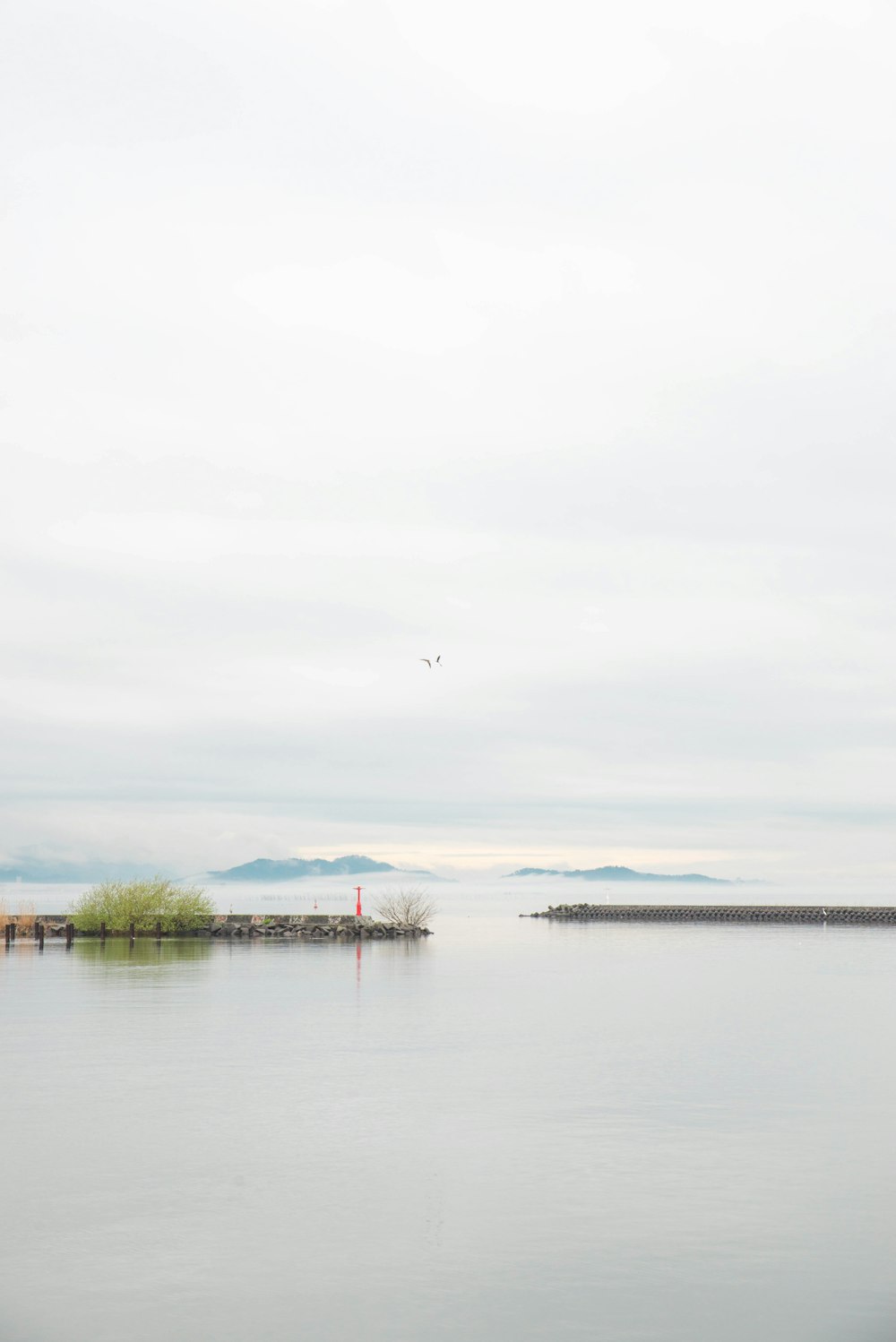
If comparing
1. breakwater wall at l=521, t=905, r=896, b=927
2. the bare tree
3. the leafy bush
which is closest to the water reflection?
the leafy bush

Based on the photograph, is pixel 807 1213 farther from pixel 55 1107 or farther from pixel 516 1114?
pixel 55 1107

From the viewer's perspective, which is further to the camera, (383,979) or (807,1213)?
(383,979)

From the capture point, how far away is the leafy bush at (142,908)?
86562mm

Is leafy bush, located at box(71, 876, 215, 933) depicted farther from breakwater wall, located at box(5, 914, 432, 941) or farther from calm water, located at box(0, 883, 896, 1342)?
calm water, located at box(0, 883, 896, 1342)

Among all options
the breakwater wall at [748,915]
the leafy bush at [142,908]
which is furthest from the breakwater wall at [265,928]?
the breakwater wall at [748,915]

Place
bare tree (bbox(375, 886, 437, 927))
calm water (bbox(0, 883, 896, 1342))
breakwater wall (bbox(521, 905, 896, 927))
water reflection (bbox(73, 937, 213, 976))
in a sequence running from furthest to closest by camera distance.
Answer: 1. breakwater wall (bbox(521, 905, 896, 927))
2. bare tree (bbox(375, 886, 437, 927))
3. water reflection (bbox(73, 937, 213, 976))
4. calm water (bbox(0, 883, 896, 1342))

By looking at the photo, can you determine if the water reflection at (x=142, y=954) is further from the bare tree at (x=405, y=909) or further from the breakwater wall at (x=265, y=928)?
the bare tree at (x=405, y=909)

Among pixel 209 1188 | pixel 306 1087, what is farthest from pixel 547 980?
pixel 209 1188

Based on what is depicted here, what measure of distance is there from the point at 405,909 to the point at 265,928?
15314mm

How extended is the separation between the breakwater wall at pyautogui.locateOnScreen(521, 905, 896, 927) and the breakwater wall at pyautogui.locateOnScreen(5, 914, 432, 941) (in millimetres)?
52953

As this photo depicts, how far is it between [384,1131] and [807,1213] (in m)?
7.71

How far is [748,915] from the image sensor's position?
480ft

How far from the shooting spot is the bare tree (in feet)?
340

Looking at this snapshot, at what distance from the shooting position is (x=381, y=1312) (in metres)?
13.3
